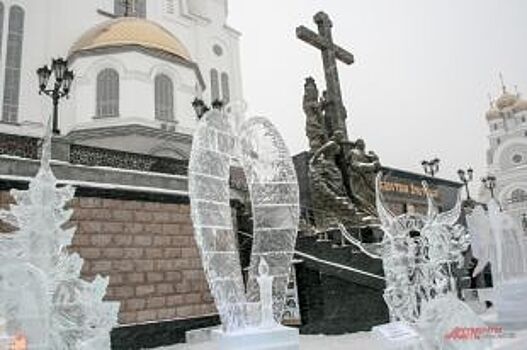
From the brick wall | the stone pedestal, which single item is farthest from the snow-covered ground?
the stone pedestal

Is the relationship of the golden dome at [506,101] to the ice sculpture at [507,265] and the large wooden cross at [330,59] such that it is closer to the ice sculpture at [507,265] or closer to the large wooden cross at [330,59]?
the large wooden cross at [330,59]

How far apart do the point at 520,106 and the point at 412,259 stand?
177ft

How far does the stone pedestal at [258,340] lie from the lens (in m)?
5.83

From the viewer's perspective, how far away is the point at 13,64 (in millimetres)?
22594

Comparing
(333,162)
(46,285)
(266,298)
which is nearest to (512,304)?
(266,298)

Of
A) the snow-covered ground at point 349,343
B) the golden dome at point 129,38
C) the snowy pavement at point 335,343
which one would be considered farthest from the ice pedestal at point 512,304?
the golden dome at point 129,38

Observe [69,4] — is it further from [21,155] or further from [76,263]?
[76,263]

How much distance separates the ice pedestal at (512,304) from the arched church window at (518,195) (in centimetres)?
4578

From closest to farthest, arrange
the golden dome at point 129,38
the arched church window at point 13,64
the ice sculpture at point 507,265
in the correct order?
the ice sculpture at point 507,265, the golden dome at point 129,38, the arched church window at point 13,64

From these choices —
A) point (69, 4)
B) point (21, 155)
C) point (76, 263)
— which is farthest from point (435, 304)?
point (69, 4)

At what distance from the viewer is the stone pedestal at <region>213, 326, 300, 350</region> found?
229 inches

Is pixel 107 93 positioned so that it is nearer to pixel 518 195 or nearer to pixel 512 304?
pixel 512 304

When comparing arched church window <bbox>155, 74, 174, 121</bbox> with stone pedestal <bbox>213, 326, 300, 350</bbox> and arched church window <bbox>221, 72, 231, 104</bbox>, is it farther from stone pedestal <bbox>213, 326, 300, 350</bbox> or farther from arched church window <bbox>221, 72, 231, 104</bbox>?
stone pedestal <bbox>213, 326, 300, 350</bbox>

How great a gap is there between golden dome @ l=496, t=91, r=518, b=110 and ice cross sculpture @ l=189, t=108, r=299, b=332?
56.3m
